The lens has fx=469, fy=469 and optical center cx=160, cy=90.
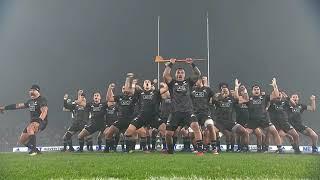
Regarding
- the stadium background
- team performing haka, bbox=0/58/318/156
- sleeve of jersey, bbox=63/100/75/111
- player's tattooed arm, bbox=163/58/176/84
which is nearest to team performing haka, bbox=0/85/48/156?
team performing haka, bbox=0/58/318/156

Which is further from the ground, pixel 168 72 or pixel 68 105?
pixel 168 72

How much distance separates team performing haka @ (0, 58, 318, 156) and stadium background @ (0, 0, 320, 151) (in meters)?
3.09

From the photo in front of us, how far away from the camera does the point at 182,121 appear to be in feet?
36.9

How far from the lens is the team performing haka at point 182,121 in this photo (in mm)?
12312

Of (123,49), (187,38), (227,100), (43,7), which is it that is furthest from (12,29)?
(227,100)

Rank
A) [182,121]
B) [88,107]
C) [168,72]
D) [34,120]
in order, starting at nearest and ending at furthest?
[168,72] < [182,121] < [34,120] < [88,107]

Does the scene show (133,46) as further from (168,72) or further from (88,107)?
(168,72)

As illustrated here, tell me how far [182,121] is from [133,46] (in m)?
7.69

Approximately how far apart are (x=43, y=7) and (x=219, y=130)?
Answer: 8.26 meters

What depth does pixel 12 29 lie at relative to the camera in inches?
650

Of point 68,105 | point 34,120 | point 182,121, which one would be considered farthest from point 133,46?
point 182,121

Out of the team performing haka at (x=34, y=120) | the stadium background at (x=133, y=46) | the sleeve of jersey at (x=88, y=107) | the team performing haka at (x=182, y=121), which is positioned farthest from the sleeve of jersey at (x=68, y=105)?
the stadium background at (x=133, y=46)

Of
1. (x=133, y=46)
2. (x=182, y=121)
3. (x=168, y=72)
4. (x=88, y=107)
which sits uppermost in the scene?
(x=133, y=46)

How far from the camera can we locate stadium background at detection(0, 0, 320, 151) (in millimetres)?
17000
